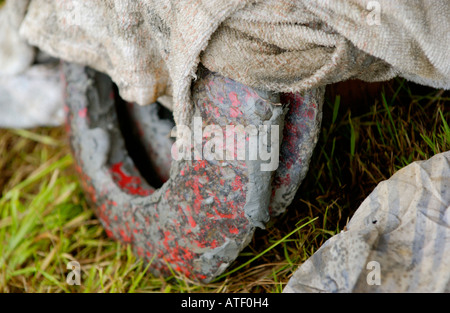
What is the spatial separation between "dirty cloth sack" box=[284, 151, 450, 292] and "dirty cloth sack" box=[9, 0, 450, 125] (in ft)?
0.61

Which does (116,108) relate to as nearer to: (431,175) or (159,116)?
(159,116)

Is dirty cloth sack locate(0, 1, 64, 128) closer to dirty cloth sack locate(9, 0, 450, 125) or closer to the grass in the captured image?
the grass

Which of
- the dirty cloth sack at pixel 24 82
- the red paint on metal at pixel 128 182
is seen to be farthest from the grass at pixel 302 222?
the dirty cloth sack at pixel 24 82

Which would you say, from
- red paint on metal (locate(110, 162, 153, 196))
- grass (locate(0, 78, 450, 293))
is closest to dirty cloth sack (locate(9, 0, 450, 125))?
grass (locate(0, 78, 450, 293))

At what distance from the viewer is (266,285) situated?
1.15 m

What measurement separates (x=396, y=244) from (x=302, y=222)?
302 mm

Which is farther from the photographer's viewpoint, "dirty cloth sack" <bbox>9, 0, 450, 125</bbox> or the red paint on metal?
the red paint on metal

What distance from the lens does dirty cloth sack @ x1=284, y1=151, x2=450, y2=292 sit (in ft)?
2.55

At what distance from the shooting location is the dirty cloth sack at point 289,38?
2.48 ft

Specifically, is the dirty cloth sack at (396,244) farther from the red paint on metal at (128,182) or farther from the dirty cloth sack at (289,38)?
the red paint on metal at (128,182)

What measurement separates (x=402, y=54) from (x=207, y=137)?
366 mm

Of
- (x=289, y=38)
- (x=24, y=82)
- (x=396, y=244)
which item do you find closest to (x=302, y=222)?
(x=396, y=244)

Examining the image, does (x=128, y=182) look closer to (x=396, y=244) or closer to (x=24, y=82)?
(x=24, y=82)

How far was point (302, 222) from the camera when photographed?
3.58ft
